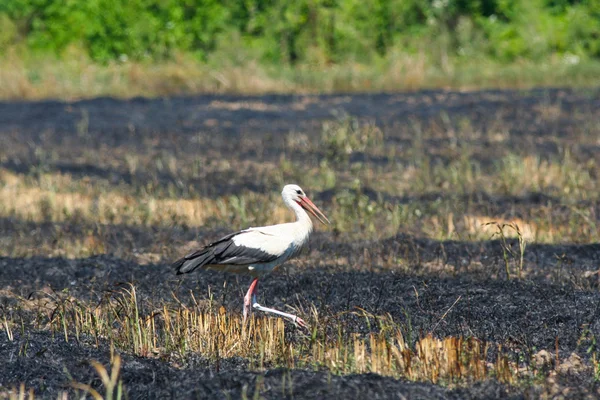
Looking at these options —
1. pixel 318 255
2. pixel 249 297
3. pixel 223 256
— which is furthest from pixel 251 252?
pixel 318 255

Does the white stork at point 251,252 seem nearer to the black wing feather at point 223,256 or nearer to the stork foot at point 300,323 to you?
the black wing feather at point 223,256

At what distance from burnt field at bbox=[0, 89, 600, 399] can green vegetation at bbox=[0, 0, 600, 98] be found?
5.84 m

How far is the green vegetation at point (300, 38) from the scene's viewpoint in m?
26.3

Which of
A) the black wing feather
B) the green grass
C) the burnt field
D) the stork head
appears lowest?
the green grass

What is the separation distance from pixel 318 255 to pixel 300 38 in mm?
19401

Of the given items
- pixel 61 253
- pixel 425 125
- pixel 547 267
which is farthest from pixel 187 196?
pixel 425 125

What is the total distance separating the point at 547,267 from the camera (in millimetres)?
9172

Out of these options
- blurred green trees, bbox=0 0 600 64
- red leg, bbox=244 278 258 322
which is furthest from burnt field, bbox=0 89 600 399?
blurred green trees, bbox=0 0 600 64

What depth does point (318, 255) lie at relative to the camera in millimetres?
9836

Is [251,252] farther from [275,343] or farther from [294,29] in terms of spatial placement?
[294,29]

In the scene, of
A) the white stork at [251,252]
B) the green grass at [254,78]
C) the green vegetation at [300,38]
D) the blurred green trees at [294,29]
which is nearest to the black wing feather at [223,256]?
the white stork at [251,252]

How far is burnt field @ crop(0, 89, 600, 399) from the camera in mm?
6145

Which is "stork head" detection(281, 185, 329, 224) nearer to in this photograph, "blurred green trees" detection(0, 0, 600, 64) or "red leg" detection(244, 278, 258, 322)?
"red leg" detection(244, 278, 258, 322)

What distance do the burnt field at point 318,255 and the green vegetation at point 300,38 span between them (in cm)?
584
